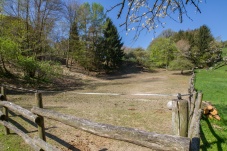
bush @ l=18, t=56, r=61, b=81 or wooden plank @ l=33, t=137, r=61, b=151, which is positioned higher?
bush @ l=18, t=56, r=61, b=81

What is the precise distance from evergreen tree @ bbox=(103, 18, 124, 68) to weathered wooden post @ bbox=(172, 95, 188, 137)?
110ft

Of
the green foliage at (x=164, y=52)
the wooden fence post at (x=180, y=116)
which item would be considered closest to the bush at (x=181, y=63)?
the green foliage at (x=164, y=52)

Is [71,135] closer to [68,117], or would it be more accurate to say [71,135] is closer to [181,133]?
[68,117]

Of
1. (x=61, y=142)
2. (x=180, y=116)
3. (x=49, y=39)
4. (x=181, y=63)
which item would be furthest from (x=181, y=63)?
(x=180, y=116)

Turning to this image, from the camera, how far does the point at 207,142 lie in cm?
545

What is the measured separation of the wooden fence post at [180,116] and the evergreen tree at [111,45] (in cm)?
3361

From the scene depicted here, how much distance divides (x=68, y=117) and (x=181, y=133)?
6.31 ft

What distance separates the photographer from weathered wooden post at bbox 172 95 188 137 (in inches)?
111

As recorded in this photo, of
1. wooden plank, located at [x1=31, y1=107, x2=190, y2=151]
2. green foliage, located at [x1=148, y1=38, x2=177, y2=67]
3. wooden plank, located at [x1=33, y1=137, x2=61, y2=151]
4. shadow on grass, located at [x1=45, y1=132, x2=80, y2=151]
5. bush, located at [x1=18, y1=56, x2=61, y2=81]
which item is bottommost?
shadow on grass, located at [x1=45, y1=132, x2=80, y2=151]

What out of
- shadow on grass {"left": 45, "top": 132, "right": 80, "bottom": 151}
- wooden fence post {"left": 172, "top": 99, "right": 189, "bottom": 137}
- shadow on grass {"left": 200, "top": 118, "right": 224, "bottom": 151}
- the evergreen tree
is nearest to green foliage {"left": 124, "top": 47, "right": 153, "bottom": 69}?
the evergreen tree

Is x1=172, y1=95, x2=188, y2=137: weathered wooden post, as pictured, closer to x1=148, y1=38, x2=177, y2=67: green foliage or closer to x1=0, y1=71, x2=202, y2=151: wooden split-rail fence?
x1=0, y1=71, x2=202, y2=151: wooden split-rail fence

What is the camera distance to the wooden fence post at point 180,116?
282 centimetres

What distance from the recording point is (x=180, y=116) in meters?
2.90

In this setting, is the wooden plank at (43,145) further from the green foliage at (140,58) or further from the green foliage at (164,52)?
the green foliage at (140,58)
